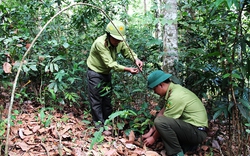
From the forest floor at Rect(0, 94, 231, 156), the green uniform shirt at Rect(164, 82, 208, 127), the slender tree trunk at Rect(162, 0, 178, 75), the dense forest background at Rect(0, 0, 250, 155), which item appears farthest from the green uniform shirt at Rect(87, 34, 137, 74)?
the forest floor at Rect(0, 94, 231, 156)

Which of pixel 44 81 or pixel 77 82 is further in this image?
pixel 77 82

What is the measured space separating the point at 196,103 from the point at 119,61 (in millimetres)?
1682

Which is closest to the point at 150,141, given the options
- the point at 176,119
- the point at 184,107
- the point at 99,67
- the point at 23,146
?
the point at 176,119

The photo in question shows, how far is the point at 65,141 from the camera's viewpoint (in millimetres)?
2795

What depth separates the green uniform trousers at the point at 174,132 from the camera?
9.62 feet

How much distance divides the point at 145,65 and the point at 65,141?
1.89m

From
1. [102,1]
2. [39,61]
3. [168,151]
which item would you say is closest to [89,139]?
[168,151]

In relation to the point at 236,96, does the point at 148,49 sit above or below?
above

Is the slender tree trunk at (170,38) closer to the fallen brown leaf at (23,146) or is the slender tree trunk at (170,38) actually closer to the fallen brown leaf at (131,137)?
the fallen brown leaf at (131,137)

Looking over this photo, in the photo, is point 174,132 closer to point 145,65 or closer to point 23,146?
point 145,65

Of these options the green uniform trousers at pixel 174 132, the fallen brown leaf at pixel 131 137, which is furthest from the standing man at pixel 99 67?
the green uniform trousers at pixel 174 132

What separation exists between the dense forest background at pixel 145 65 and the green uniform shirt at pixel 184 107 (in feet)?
0.85

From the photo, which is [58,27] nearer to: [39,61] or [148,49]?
[39,61]

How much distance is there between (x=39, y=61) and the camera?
3531mm
